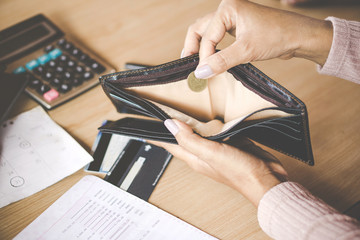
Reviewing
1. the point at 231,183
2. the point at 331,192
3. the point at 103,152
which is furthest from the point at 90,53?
the point at 331,192

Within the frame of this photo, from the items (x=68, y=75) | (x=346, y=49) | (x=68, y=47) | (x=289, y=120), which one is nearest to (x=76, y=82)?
(x=68, y=75)

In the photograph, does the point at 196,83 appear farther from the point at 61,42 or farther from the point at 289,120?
the point at 61,42

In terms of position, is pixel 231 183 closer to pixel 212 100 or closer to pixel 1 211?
pixel 212 100

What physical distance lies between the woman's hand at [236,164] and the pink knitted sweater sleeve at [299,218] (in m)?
0.02

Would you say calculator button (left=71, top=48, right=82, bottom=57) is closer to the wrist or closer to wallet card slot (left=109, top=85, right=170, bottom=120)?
wallet card slot (left=109, top=85, right=170, bottom=120)

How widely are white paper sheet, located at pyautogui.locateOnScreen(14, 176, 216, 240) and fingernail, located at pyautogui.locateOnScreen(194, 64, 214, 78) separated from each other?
27cm

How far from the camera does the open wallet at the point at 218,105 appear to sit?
0.43 m

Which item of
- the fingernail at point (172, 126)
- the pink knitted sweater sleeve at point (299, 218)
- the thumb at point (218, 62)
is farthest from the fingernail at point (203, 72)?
the pink knitted sweater sleeve at point (299, 218)

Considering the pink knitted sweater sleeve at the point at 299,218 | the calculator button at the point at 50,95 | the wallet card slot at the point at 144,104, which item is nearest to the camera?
the pink knitted sweater sleeve at the point at 299,218

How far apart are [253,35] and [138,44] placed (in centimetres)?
38

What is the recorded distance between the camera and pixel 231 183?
48cm

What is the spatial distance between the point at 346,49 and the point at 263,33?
0.19m

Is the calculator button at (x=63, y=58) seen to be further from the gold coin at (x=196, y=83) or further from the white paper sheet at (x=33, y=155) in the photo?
the gold coin at (x=196, y=83)

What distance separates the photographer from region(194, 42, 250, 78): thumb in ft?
1.51
